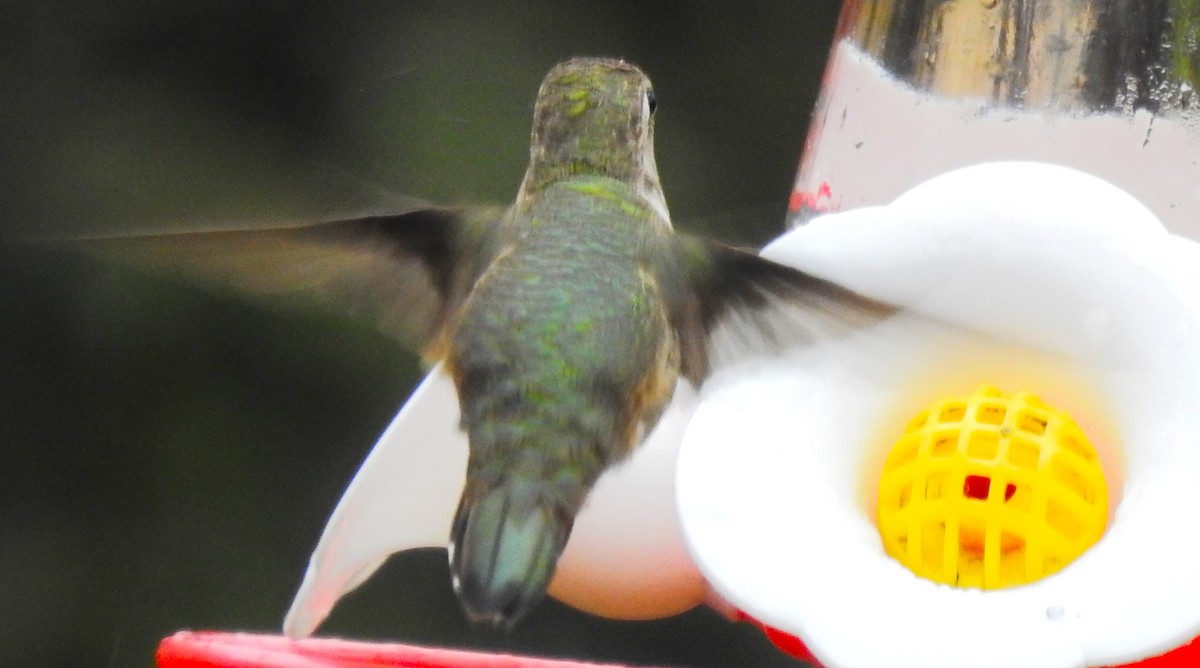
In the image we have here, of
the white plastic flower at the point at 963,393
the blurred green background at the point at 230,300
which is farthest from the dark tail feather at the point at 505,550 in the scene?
the blurred green background at the point at 230,300

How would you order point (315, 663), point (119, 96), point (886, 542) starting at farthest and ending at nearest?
point (119, 96) → point (886, 542) → point (315, 663)

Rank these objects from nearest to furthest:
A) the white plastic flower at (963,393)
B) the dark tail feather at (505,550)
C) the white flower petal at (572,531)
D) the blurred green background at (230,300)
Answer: the white plastic flower at (963,393), the dark tail feather at (505,550), the white flower petal at (572,531), the blurred green background at (230,300)

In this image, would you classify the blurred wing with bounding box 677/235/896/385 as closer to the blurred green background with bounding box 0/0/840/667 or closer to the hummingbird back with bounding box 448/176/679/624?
the hummingbird back with bounding box 448/176/679/624

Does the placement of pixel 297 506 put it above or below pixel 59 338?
below

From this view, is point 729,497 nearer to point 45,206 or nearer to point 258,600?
point 258,600

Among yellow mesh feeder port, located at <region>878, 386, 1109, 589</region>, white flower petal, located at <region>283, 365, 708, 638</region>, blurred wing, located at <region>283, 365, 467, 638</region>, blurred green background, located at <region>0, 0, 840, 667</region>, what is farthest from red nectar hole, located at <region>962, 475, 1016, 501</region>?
blurred green background, located at <region>0, 0, 840, 667</region>

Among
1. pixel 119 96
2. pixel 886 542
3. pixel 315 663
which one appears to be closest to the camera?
pixel 315 663

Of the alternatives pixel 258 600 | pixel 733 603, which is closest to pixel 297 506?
pixel 258 600

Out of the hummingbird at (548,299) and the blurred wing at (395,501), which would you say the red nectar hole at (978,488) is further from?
the blurred wing at (395,501)
